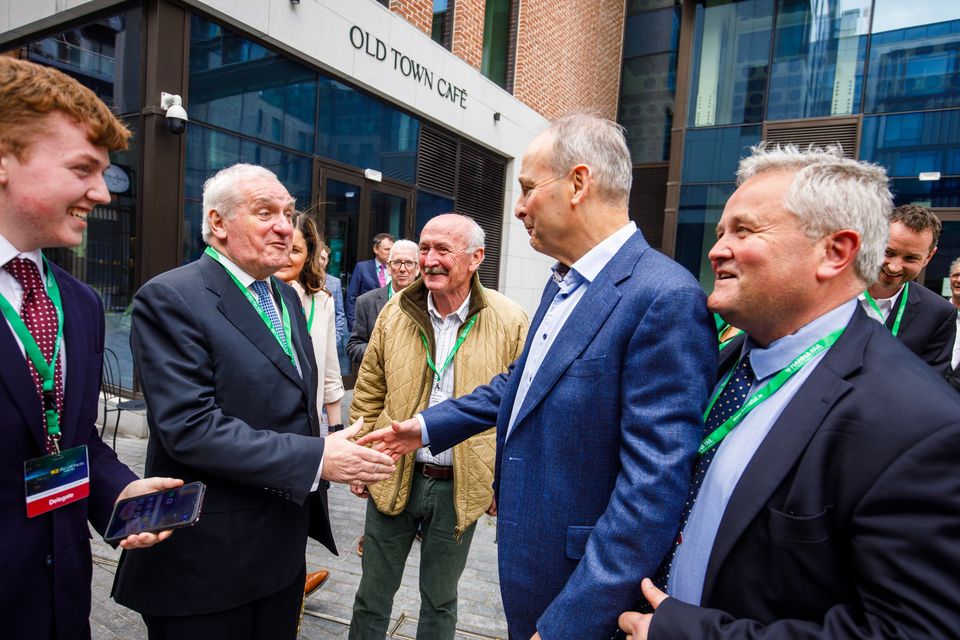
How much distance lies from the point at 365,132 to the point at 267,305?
6.77 meters

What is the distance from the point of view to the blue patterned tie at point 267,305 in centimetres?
206

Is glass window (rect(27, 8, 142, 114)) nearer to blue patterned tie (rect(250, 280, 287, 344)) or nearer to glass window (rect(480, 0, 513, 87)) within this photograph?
blue patterned tie (rect(250, 280, 287, 344))

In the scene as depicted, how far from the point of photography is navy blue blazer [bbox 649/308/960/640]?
965 mm

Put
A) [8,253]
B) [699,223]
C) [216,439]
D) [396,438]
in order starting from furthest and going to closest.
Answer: [699,223], [396,438], [216,439], [8,253]

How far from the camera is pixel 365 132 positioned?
27.0 feet

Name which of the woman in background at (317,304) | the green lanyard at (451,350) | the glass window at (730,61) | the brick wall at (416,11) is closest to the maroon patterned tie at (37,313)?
the green lanyard at (451,350)

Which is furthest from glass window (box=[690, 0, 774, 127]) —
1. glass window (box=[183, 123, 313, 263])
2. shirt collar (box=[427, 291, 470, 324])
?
shirt collar (box=[427, 291, 470, 324])

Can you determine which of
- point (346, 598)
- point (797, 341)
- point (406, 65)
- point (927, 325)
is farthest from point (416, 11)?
point (797, 341)

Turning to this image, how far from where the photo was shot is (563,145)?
62.4 inches

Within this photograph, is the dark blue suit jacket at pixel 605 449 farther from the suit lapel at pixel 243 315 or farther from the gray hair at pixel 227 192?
the gray hair at pixel 227 192

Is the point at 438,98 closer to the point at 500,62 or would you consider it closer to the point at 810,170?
the point at 500,62

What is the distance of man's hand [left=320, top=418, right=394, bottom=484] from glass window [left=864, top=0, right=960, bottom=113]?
1327cm

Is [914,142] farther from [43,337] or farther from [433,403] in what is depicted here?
[43,337]

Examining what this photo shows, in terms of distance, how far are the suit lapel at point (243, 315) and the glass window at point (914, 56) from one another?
43.9 ft
